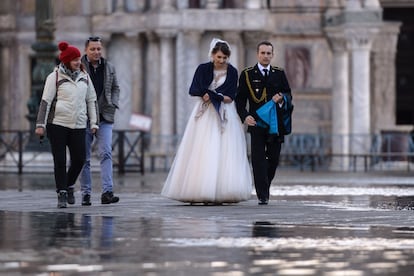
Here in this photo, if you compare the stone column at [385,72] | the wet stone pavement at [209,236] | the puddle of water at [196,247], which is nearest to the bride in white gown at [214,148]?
the wet stone pavement at [209,236]

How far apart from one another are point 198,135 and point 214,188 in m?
0.72

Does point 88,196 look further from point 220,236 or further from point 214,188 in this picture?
point 220,236

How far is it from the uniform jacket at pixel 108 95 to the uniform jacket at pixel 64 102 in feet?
2.76

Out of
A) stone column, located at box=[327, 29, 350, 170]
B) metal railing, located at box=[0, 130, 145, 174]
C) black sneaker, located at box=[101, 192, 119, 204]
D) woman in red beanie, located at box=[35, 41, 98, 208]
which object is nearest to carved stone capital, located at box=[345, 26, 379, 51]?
stone column, located at box=[327, 29, 350, 170]

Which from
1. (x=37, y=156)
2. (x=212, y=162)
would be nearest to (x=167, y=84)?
(x=37, y=156)

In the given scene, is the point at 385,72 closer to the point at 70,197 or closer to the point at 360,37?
the point at 360,37

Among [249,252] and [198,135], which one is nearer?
[249,252]

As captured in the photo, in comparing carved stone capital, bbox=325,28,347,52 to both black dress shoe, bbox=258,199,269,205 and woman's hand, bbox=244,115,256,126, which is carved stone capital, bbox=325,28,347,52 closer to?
black dress shoe, bbox=258,199,269,205

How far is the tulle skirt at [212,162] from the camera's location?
74.7 ft

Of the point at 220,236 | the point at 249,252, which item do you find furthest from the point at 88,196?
the point at 249,252

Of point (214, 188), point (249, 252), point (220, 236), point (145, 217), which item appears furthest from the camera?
point (214, 188)

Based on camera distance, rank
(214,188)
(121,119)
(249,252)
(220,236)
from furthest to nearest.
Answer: (121,119) < (214,188) < (220,236) < (249,252)

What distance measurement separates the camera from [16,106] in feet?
149

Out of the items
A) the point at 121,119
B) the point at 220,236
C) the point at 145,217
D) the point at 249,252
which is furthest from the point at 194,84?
the point at 121,119
